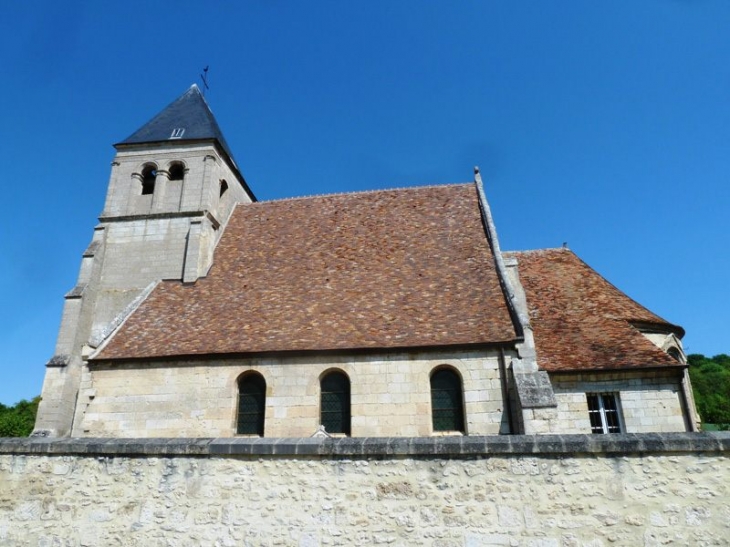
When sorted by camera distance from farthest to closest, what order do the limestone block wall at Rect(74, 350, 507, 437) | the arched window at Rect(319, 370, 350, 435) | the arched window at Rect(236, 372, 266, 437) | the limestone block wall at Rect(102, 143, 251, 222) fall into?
the limestone block wall at Rect(102, 143, 251, 222)
the arched window at Rect(236, 372, 266, 437)
the arched window at Rect(319, 370, 350, 435)
the limestone block wall at Rect(74, 350, 507, 437)

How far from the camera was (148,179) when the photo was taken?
17.8 meters

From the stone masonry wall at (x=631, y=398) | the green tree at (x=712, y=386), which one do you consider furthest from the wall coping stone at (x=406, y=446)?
the green tree at (x=712, y=386)

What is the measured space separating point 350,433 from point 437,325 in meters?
3.10

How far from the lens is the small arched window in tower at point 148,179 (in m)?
17.5

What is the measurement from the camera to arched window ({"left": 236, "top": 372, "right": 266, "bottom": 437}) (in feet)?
37.8

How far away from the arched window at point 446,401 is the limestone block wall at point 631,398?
219 cm

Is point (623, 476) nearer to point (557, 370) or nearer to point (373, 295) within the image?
point (557, 370)

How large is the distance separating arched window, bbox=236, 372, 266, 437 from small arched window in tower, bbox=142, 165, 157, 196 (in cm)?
899

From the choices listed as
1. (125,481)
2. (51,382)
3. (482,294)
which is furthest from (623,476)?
(51,382)

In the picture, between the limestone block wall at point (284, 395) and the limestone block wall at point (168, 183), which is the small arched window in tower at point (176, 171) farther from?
the limestone block wall at point (284, 395)

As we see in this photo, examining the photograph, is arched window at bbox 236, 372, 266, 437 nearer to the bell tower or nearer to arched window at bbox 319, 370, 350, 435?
arched window at bbox 319, 370, 350, 435

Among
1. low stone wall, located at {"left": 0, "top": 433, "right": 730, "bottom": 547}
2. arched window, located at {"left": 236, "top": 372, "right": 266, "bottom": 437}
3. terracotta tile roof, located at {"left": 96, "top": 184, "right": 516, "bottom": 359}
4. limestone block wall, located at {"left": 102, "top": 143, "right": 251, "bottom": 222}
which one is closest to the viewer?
low stone wall, located at {"left": 0, "top": 433, "right": 730, "bottom": 547}

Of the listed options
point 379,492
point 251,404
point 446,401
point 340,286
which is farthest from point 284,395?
point 379,492

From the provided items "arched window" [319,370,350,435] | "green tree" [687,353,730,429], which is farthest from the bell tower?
"green tree" [687,353,730,429]
